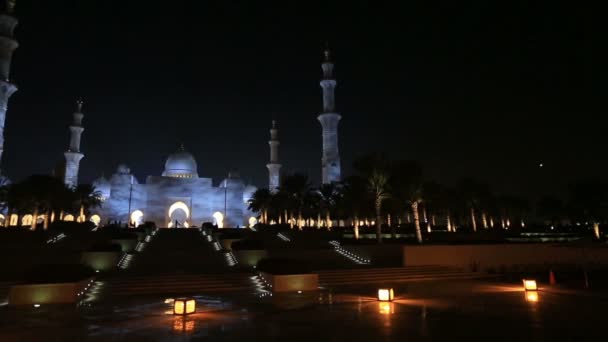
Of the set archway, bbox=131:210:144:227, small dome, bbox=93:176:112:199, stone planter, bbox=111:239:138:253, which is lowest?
stone planter, bbox=111:239:138:253

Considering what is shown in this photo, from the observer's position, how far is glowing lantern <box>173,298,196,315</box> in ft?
32.4

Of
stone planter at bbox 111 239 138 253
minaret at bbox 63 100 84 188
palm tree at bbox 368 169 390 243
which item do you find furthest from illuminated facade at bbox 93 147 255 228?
palm tree at bbox 368 169 390 243

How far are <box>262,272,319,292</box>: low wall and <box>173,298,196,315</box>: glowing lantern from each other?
13.4 feet

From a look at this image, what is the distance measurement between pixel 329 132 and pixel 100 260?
115ft

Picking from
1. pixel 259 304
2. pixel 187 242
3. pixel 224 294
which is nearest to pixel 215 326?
pixel 259 304

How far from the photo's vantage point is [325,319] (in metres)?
9.19

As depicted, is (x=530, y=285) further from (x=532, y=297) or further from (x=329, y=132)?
(x=329, y=132)

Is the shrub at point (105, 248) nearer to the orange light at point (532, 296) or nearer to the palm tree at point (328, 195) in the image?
the orange light at point (532, 296)

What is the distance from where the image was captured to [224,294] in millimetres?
13609

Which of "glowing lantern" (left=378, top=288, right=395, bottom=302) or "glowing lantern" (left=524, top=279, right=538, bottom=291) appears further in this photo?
"glowing lantern" (left=524, top=279, right=538, bottom=291)

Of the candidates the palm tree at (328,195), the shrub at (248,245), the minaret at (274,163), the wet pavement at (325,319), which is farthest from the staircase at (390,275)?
the minaret at (274,163)

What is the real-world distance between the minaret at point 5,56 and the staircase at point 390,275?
141ft

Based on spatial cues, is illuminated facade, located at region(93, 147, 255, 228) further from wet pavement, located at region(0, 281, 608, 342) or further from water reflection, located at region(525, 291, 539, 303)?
water reflection, located at region(525, 291, 539, 303)

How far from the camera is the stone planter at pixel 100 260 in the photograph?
18.2 meters
